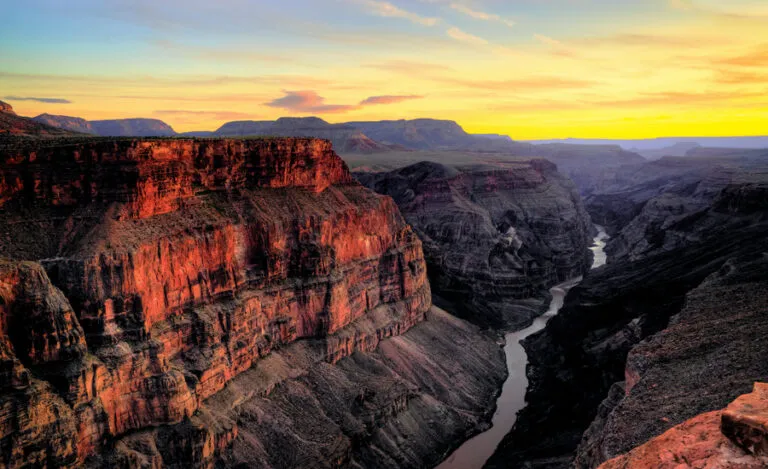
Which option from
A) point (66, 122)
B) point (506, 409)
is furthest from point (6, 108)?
point (66, 122)

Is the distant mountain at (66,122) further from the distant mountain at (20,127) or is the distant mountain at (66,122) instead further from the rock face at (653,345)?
the rock face at (653,345)

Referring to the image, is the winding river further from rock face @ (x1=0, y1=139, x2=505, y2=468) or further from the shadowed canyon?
rock face @ (x1=0, y1=139, x2=505, y2=468)

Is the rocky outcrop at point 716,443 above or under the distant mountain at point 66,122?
under

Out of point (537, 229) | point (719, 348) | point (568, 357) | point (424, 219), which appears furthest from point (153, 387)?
point (537, 229)

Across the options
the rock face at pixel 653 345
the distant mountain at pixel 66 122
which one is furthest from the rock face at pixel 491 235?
the distant mountain at pixel 66 122

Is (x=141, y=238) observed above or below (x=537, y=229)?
above

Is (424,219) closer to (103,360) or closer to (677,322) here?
(677,322)
